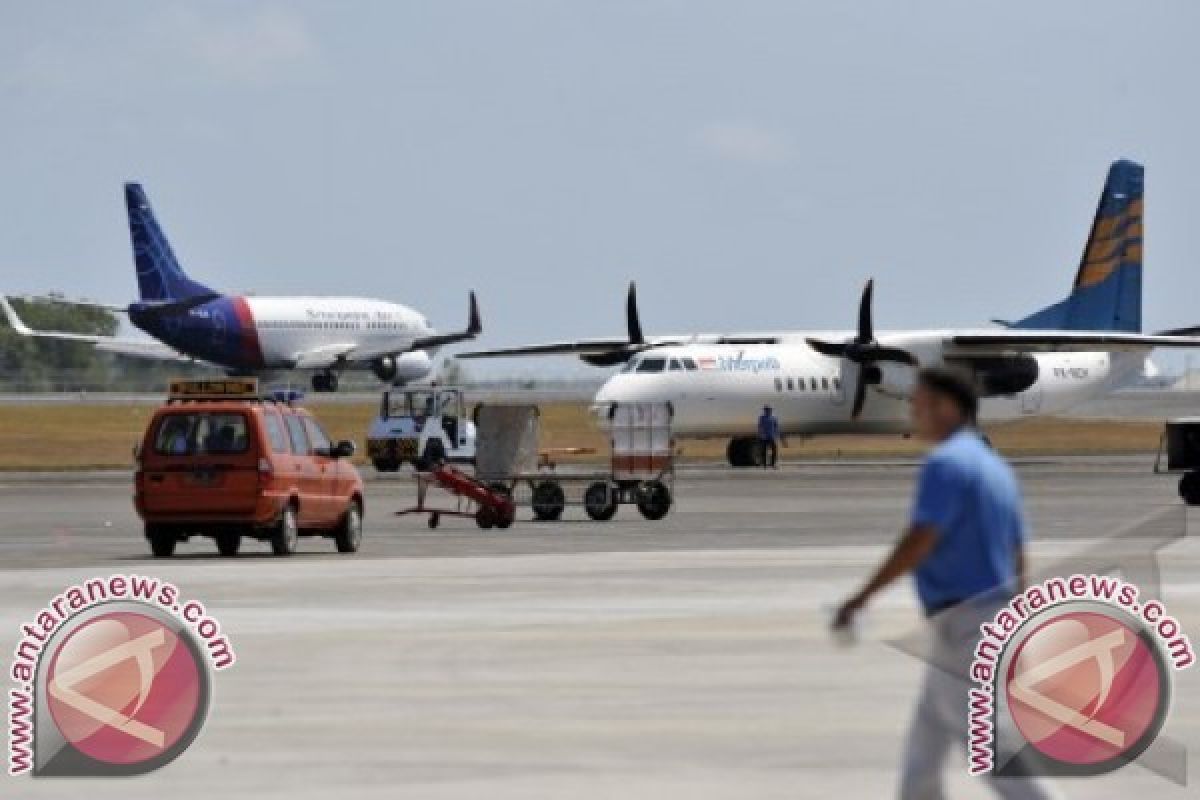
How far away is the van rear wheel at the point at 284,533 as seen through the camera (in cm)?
2919

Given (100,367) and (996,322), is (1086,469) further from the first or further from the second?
(100,367)

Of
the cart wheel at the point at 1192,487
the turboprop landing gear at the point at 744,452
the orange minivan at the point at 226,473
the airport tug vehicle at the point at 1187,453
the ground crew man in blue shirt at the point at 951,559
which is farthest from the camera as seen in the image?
the turboprop landing gear at the point at 744,452

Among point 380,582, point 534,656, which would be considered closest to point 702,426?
point 380,582

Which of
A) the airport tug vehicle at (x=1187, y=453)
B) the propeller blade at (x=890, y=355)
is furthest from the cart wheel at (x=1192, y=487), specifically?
the propeller blade at (x=890, y=355)

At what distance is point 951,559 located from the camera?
9.66 m

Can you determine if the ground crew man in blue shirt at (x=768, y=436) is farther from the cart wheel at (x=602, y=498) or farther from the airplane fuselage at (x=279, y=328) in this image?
the airplane fuselage at (x=279, y=328)

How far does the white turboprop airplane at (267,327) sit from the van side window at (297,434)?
75672mm

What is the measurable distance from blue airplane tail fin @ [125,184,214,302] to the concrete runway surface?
73.7 m

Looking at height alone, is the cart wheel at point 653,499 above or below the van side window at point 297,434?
below

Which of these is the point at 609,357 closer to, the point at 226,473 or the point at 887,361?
the point at 887,361

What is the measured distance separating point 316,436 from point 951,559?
70.8 feet

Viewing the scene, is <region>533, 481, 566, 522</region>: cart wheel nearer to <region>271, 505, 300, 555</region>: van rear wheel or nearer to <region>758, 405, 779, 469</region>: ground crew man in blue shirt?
<region>271, 505, 300, 555</region>: van rear wheel

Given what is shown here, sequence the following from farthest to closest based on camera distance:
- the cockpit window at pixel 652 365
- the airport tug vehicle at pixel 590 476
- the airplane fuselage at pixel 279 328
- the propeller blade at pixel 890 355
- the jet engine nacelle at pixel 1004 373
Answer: the airplane fuselage at pixel 279 328 < the jet engine nacelle at pixel 1004 373 < the propeller blade at pixel 890 355 < the cockpit window at pixel 652 365 < the airport tug vehicle at pixel 590 476

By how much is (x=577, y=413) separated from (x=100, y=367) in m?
60.9
